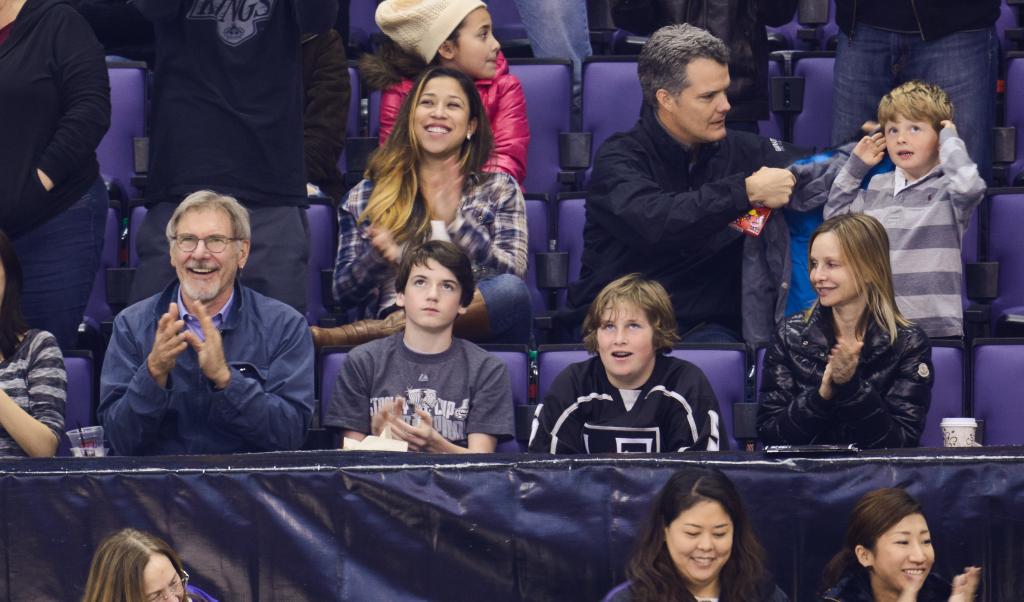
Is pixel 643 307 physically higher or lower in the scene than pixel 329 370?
higher

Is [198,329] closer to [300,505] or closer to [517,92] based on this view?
[300,505]

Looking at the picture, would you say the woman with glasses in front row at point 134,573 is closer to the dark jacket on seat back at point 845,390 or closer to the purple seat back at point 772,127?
the dark jacket on seat back at point 845,390

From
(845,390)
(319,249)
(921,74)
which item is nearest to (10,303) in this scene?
(319,249)

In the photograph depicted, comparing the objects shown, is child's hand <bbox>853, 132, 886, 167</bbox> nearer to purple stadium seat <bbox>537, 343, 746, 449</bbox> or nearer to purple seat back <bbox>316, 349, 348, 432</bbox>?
purple stadium seat <bbox>537, 343, 746, 449</bbox>

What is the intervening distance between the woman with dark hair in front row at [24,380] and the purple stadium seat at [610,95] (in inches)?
88.4

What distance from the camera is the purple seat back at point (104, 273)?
5715 millimetres

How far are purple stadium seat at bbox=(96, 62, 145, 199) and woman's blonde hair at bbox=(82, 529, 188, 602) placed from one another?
280 cm

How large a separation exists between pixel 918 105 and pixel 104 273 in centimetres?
262

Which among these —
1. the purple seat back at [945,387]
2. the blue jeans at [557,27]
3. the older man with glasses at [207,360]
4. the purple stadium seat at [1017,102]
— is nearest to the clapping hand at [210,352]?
the older man with glasses at [207,360]

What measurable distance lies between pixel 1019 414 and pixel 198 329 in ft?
7.21

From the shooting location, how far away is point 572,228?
18.7 feet

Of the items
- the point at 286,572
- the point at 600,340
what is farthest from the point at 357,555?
the point at 600,340

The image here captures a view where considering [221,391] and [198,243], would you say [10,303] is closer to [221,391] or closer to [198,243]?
[198,243]

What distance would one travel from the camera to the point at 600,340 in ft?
14.2
